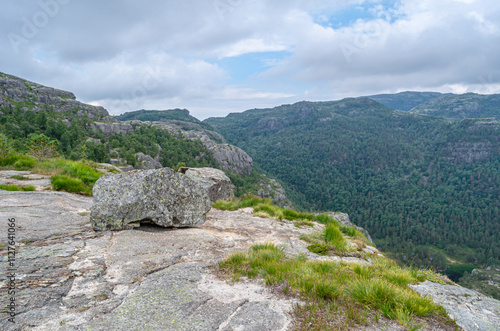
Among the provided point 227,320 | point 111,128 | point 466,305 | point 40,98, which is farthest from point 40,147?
point 40,98

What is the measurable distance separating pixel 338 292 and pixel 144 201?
625cm

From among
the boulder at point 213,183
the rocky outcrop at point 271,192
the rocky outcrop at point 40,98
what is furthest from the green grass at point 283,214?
the rocky outcrop at point 40,98

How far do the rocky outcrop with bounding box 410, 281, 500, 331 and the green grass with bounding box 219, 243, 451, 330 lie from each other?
324 mm

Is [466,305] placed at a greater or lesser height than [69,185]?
lesser

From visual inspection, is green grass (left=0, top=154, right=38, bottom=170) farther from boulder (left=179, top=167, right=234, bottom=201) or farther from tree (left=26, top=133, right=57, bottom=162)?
boulder (left=179, top=167, right=234, bottom=201)

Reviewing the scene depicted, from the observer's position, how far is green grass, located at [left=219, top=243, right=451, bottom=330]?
142 inches

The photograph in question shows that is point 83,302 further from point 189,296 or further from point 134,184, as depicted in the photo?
point 134,184

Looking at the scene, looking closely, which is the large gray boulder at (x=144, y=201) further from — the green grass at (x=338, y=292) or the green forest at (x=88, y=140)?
the green forest at (x=88, y=140)

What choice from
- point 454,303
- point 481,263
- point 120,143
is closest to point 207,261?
point 454,303

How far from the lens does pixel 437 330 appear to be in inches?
141

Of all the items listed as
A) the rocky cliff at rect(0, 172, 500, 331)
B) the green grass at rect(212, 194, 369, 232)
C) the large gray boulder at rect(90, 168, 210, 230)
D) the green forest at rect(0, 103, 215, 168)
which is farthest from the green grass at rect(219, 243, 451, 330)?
the green forest at rect(0, 103, 215, 168)

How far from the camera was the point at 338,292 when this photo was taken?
4172 mm

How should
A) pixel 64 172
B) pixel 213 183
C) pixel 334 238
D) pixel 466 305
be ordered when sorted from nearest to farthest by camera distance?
pixel 466 305
pixel 334 238
pixel 64 172
pixel 213 183

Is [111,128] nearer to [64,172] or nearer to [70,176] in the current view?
[64,172]
